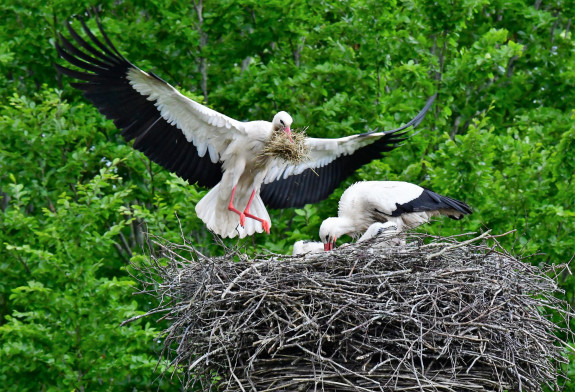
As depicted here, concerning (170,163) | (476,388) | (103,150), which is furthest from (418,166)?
(476,388)

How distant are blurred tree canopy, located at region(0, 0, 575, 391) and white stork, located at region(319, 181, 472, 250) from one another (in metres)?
0.99

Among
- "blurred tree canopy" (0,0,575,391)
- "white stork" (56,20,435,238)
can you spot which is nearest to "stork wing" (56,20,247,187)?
"white stork" (56,20,435,238)

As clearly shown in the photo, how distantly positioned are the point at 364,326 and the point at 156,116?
151 inches

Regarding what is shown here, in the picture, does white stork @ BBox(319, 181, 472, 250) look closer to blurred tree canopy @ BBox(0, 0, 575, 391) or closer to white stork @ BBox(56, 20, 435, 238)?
white stork @ BBox(56, 20, 435, 238)

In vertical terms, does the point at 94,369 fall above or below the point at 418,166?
below

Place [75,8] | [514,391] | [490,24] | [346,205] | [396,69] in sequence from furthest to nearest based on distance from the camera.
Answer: [490,24] < [75,8] < [396,69] < [346,205] < [514,391]

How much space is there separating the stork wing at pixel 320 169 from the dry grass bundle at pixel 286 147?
89 centimetres

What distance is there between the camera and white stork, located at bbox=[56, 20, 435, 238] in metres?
10.3

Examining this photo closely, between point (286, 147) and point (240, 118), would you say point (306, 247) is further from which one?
point (240, 118)

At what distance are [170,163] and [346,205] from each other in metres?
1.80

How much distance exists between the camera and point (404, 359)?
7.42 meters

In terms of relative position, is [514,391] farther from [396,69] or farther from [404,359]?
[396,69]

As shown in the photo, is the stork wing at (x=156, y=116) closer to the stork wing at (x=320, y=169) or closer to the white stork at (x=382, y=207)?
the stork wing at (x=320, y=169)

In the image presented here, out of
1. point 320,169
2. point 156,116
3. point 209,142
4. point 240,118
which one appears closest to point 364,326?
point 209,142
